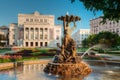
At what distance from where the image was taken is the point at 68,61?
51.4ft

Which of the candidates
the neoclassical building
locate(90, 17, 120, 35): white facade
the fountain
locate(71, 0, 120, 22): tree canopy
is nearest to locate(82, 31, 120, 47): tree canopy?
locate(90, 17, 120, 35): white facade

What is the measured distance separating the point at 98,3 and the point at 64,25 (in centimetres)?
561

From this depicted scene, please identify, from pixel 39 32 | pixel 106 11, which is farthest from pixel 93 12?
pixel 39 32

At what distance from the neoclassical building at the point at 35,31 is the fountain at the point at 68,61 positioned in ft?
274

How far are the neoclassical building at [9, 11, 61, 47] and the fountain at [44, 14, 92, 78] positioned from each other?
8358 cm

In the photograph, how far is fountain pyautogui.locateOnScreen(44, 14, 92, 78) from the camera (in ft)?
48.9

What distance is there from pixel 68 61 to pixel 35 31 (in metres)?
90.7

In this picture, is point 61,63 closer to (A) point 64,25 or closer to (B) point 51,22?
(A) point 64,25

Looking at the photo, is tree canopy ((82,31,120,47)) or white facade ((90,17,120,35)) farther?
white facade ((90,17,120,35))

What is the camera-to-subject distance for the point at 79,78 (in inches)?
534

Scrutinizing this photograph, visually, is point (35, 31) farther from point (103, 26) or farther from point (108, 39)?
point (108, 39)

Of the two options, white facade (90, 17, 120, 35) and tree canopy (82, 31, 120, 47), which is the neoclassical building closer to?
white facade (90, 17, 120, 35)

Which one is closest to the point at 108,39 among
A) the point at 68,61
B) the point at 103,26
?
the point at 103,26

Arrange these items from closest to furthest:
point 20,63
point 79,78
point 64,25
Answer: point 79,78
point 64,25
point 20,63
